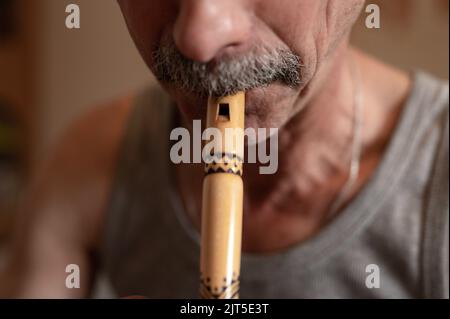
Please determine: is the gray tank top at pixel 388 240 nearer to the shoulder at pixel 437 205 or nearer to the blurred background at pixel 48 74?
the shoulder at pixel 437 205

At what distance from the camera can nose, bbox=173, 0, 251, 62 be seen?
0.42 m

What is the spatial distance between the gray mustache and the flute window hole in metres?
0.01

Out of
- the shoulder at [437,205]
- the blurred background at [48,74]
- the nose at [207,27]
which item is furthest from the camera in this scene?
the blurred background at [48,74]

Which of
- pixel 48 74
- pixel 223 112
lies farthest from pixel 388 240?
pixel 48 74

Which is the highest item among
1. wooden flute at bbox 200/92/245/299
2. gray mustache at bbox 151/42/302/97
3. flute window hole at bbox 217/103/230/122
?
gray mustache at bbox 151/42/302/97

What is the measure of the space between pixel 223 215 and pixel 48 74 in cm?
148

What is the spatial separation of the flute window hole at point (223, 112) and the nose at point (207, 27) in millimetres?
45

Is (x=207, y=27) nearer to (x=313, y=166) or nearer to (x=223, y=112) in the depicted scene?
(x=223, y=112)

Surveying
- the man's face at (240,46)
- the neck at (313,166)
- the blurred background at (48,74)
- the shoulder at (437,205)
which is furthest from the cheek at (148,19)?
the blurred background at (48,74)

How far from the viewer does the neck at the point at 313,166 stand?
679 mm

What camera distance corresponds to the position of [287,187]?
71cm

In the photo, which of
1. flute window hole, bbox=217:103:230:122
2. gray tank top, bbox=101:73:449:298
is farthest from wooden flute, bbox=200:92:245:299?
gray tank top, bbox=101:73:449:298

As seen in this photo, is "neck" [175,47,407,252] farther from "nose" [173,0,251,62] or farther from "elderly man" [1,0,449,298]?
"nose" [173,0,251,62]

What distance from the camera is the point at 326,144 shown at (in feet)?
2.31
